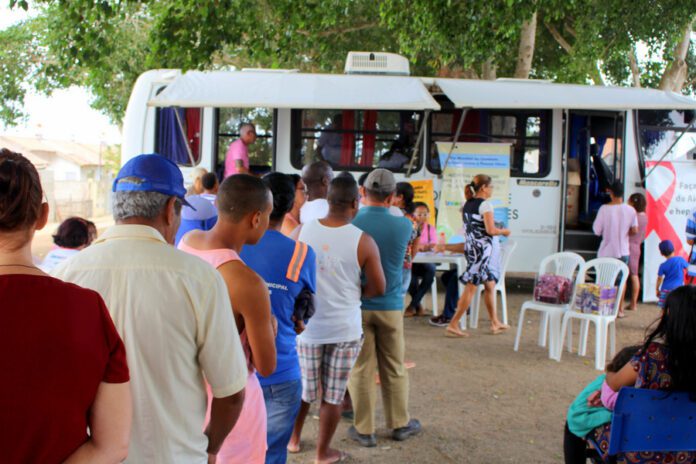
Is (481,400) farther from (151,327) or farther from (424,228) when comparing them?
(151,327)

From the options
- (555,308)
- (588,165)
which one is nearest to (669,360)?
(555,308)

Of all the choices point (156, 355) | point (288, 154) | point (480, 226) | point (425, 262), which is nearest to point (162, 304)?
point (156, 355)

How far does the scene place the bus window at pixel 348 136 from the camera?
1052 centimetres

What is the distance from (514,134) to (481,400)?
18.5 feet

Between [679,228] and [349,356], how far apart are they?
7561mm

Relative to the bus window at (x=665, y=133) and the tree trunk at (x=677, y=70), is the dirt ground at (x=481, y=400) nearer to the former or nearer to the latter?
the bus window at (x=665, y=133)

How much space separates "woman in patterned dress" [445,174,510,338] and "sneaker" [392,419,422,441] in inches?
111

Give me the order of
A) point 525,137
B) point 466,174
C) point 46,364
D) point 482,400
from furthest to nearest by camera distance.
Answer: point 525,137 < point 466,174 < point 482,400 < point 46,364

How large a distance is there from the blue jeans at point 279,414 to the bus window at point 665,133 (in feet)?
28.3

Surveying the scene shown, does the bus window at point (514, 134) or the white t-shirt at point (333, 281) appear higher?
the bus window at point (514, 134)

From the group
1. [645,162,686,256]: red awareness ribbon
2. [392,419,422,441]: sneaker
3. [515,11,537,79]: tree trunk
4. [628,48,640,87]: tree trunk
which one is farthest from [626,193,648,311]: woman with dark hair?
[628,48,640,87]: tree trunk

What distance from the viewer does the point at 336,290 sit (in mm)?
4203

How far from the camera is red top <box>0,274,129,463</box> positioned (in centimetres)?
153

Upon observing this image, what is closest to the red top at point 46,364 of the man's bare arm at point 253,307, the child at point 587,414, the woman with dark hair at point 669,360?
the man's bare arm at point 253,307
